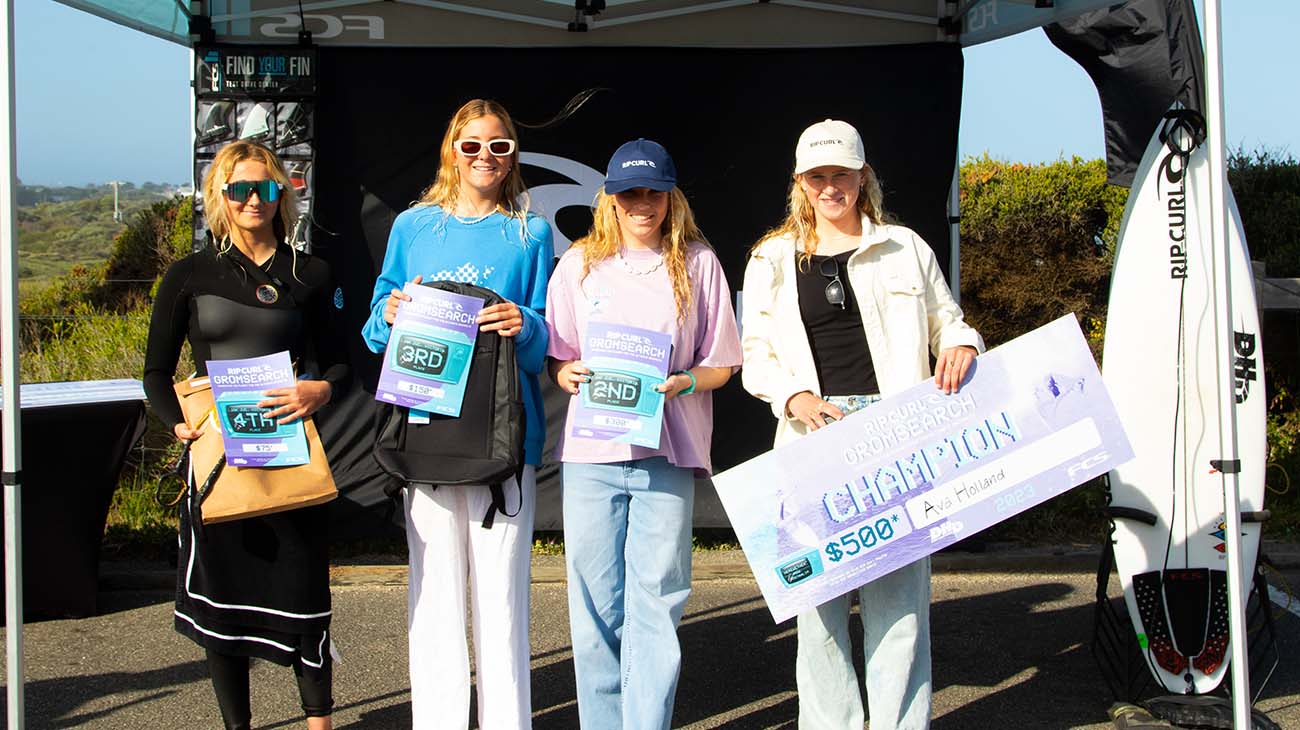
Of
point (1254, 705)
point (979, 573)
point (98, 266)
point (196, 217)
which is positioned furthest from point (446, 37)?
point (98, 266)

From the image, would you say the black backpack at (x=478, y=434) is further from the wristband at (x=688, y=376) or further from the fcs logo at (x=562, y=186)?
the fcs logo at (x=562, y=186)

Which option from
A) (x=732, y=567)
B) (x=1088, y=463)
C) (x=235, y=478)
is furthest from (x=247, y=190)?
(x=732, y=567)

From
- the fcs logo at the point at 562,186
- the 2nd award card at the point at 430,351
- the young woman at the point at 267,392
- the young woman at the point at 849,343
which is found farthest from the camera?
the fcs logo at the point at 562,186

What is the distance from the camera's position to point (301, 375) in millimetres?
3631

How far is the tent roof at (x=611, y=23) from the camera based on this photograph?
236 inches

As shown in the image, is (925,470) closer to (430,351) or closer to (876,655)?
(876,655)

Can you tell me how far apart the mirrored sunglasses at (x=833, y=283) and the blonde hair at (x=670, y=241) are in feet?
1.25

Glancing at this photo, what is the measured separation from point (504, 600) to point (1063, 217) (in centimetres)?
646

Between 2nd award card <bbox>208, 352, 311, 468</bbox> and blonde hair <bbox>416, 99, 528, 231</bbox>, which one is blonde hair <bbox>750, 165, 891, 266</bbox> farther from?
2nd award card <bbox>208, 352, 311, 468</bbox>

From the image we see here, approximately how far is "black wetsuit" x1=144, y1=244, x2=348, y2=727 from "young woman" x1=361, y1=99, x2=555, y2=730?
0.87ft

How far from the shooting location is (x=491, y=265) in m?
3.45

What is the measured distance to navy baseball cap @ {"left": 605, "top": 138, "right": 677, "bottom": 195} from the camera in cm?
337

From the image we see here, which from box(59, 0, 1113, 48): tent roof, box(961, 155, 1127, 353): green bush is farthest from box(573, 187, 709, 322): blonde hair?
box(961, 155, 1127, 353): green bush

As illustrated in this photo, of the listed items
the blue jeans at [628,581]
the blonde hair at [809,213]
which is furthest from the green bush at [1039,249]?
the blue jeans at [628,581]
